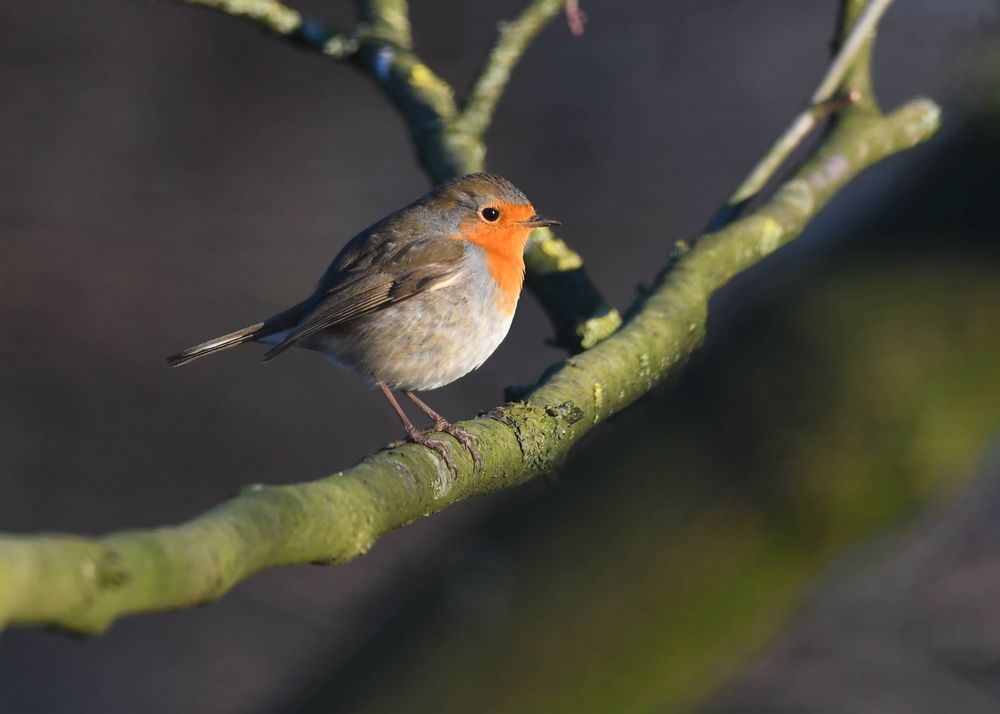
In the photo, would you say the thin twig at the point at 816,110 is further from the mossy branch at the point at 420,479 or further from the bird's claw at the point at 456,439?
the bird's claw at the point at 456,439

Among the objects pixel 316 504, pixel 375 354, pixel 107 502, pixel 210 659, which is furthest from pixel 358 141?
pixel 316 504

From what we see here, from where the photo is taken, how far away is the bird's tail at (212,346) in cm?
Answer: 322

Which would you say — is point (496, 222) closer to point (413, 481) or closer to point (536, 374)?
point (413, 481)

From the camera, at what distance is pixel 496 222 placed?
142 inches

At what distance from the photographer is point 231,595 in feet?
25.3

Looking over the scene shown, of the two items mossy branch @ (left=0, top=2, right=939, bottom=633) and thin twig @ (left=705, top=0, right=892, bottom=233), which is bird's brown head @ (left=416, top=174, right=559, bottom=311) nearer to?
thin twig @ (left=705, top=0, right=892, bottom=233)

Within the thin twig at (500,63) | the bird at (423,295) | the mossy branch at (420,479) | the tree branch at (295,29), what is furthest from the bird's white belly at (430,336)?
the tree branch at (295,29)

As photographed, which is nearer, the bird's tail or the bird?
the bird's tail

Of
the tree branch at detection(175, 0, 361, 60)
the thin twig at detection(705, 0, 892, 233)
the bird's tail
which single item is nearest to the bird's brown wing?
the bird's tail

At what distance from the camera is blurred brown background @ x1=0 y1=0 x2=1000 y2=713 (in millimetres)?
2963

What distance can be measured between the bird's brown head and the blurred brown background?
0.57 m

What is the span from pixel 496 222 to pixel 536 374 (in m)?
4.53

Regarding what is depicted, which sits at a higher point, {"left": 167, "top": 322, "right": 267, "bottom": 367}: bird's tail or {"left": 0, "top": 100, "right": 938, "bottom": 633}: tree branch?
{"left": 167, "top": 322, "right": 267, "bottom": 367}: bird's tail

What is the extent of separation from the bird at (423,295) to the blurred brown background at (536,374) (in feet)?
1.60
